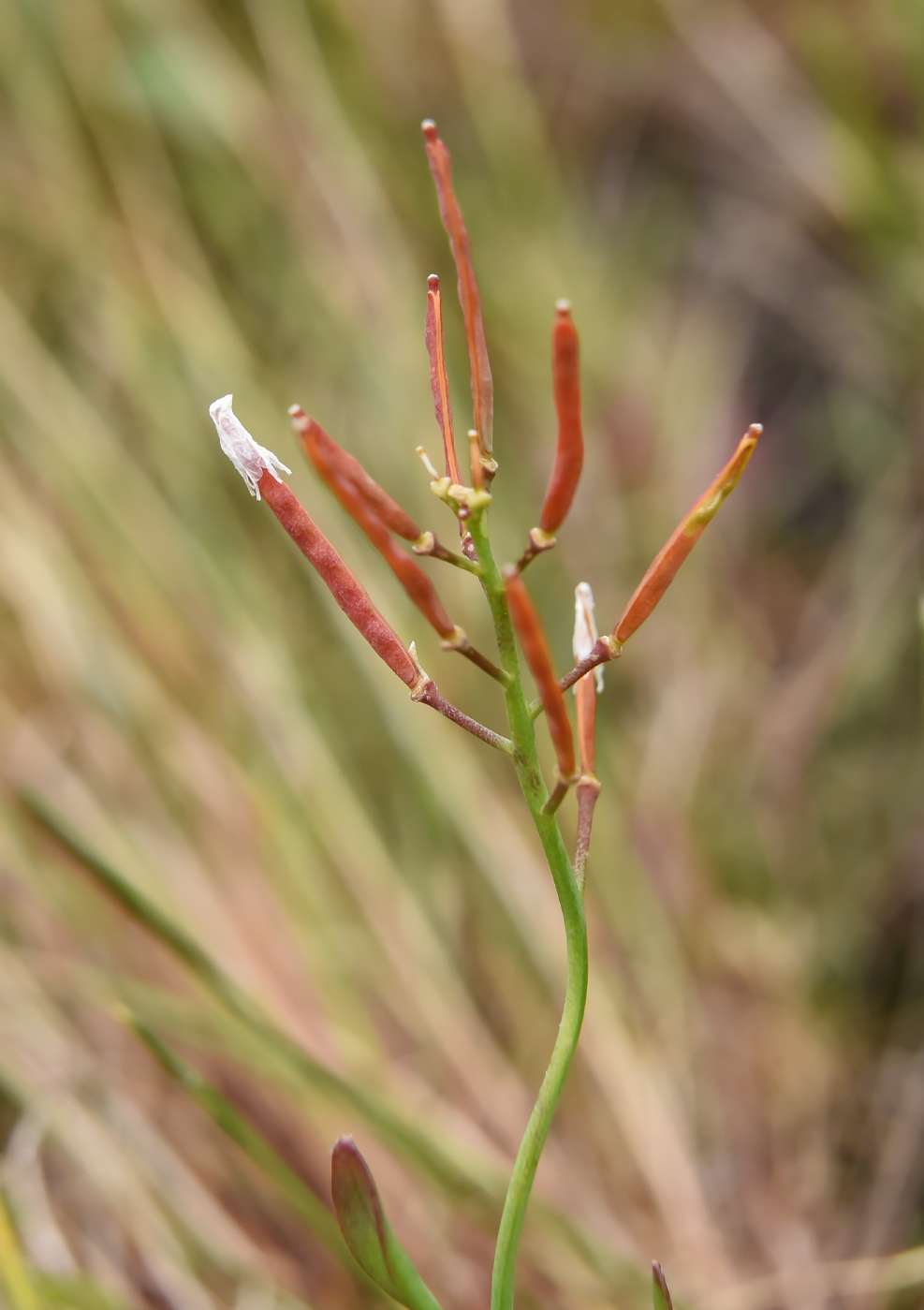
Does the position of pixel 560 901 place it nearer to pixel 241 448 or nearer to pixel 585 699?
pixel 585 699

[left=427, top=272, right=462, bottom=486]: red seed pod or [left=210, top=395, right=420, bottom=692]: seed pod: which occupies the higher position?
[left=427, top=272, right=462, bottom=486]: red seed pod

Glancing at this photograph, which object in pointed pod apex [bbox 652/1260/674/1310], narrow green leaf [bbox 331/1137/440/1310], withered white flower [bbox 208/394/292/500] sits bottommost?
pointed pod apex [bbox 652/1260/674/1310]

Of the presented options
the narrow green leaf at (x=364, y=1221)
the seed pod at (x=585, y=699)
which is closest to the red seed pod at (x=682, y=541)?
the seed pod at (x=585, y=699)

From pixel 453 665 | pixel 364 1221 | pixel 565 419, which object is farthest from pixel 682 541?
pixel 453 665

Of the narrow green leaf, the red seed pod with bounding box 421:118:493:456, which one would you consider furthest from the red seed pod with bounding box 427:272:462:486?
the narrow green leaf

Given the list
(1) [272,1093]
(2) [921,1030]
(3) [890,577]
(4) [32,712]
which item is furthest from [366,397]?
(2) [921,1030]

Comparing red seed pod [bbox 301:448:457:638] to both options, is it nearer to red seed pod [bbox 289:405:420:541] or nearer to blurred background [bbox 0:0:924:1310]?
red seed pod [bbox 289:405:420:541]
